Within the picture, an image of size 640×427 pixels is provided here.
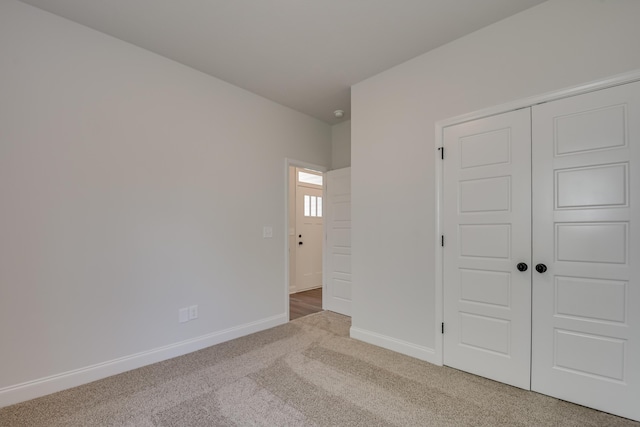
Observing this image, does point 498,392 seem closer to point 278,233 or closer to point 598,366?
point 598,366

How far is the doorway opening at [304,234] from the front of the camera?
5.32 metres

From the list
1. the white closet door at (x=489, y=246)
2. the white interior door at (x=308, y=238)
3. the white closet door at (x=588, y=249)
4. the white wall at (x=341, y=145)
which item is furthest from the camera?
the white interior door at (x=308, y=238)

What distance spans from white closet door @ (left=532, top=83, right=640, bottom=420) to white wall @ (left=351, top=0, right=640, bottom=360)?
11.2 inches

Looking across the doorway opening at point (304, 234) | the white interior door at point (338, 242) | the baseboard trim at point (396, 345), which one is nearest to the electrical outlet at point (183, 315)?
the baseboard trim at point (396, 345)

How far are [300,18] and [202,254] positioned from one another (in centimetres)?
229

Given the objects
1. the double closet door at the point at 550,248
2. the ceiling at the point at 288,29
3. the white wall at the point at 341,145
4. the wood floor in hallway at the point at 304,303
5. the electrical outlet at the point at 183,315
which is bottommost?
the wood floor in hallway at the point at 304,303

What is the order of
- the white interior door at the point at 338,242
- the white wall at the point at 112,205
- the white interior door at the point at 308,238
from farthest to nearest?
the white interior door at the point at 308,238 < the white interior door at the point at 338,242 < the white wall at the point at 112,205

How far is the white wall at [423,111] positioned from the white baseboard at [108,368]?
1438mm

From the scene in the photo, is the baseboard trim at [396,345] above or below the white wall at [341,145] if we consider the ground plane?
below

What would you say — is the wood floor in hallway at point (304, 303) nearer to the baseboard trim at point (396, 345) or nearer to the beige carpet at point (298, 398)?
the baseboard trim at point (396, 345)

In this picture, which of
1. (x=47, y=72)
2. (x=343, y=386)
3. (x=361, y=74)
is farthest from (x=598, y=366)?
(x=47, y=72)

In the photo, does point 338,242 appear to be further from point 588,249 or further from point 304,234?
point 588,249

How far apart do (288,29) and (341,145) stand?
2134mm

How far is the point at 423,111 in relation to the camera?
8.73 feet
